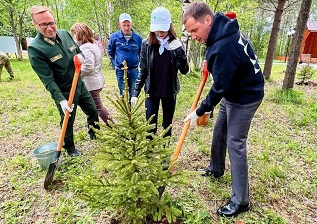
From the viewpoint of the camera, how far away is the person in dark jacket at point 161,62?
2.77 metres

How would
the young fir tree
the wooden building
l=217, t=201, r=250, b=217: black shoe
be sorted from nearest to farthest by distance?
the young fir tree → l=217, t=201, r=250, b=217: black shoe → the wooden building

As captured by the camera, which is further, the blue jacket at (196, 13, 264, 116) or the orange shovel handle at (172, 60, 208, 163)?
the orange shovel handle at (172, 60, 208, 163)

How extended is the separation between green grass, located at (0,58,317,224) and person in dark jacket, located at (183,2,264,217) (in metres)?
0.36

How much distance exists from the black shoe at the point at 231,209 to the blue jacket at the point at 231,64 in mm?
1121

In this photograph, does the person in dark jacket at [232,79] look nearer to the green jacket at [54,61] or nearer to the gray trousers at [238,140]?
the gray trousers at [238,140]

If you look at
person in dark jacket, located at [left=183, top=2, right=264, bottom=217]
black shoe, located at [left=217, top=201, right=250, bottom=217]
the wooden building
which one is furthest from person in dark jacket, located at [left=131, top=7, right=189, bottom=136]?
the wooden building

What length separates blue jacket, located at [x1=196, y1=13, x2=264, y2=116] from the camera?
192 centimetres

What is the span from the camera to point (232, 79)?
78.7 inches

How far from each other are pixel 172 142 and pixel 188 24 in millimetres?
2448

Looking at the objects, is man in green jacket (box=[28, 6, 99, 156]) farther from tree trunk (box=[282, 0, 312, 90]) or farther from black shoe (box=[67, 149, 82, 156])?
tree trunk (box=[282, 0, 312, 90])

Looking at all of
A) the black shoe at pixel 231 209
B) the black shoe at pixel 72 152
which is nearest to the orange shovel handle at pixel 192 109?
the black shoe at pixel 231 209

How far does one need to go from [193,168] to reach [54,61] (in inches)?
91.8

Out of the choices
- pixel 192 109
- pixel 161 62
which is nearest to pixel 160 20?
pixel 161 62

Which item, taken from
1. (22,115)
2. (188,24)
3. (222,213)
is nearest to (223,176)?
(222,213)
